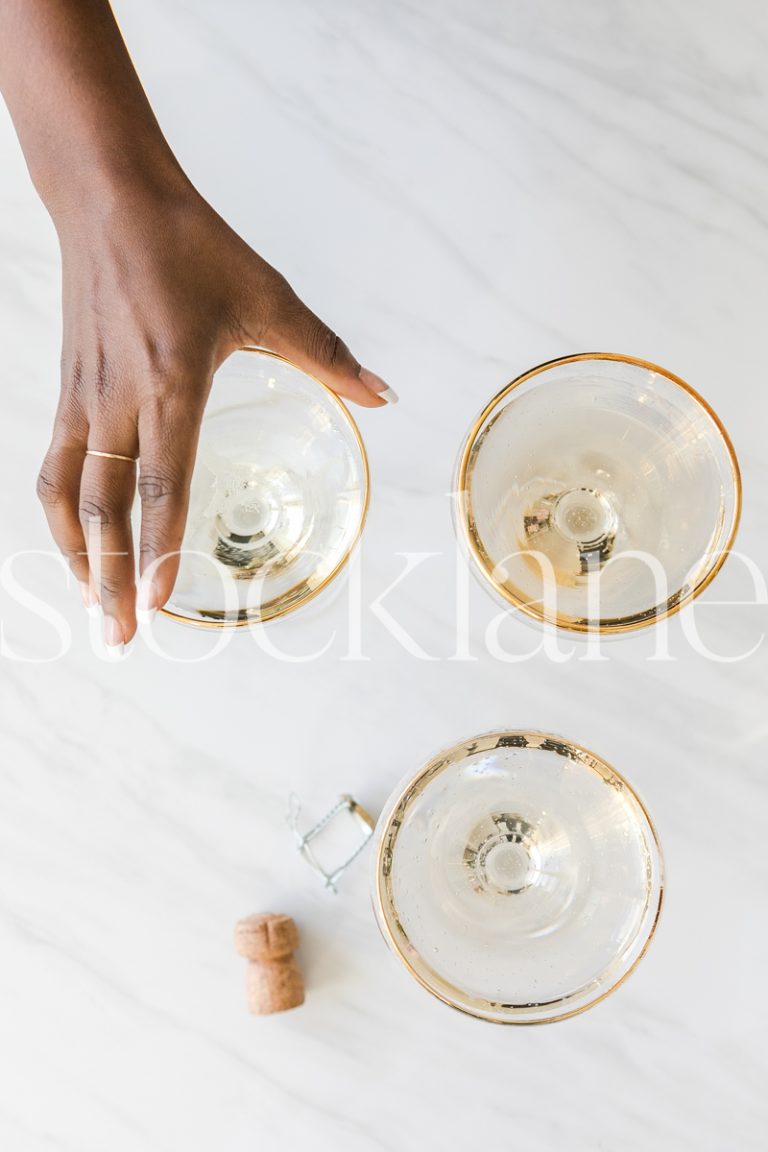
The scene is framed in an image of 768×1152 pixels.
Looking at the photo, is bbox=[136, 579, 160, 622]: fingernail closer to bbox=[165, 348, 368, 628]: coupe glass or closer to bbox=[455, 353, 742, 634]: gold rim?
bbox=[165, 348, 368, 628]: coupe glass

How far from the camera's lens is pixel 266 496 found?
71 centimetres

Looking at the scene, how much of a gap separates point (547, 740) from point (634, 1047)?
276 mm

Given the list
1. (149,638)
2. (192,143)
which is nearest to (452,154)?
(192,143)

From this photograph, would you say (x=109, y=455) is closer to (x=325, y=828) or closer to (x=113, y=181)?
(x=113, y=181)

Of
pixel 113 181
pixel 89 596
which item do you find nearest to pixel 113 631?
pixel 89 596

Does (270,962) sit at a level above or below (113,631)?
below

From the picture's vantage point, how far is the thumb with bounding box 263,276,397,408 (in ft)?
1.98

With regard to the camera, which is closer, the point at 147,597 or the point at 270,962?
the point at 147,597

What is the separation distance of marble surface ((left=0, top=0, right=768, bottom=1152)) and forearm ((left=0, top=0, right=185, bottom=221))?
0.16 m

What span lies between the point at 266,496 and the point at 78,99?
281 mm

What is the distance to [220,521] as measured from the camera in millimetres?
707

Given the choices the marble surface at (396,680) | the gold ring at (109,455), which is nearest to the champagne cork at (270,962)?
the marble surface at (396,680)

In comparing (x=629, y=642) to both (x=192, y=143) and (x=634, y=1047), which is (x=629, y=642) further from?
(x=192, y=143)

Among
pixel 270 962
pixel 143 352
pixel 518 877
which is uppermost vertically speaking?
pixel 143 352
